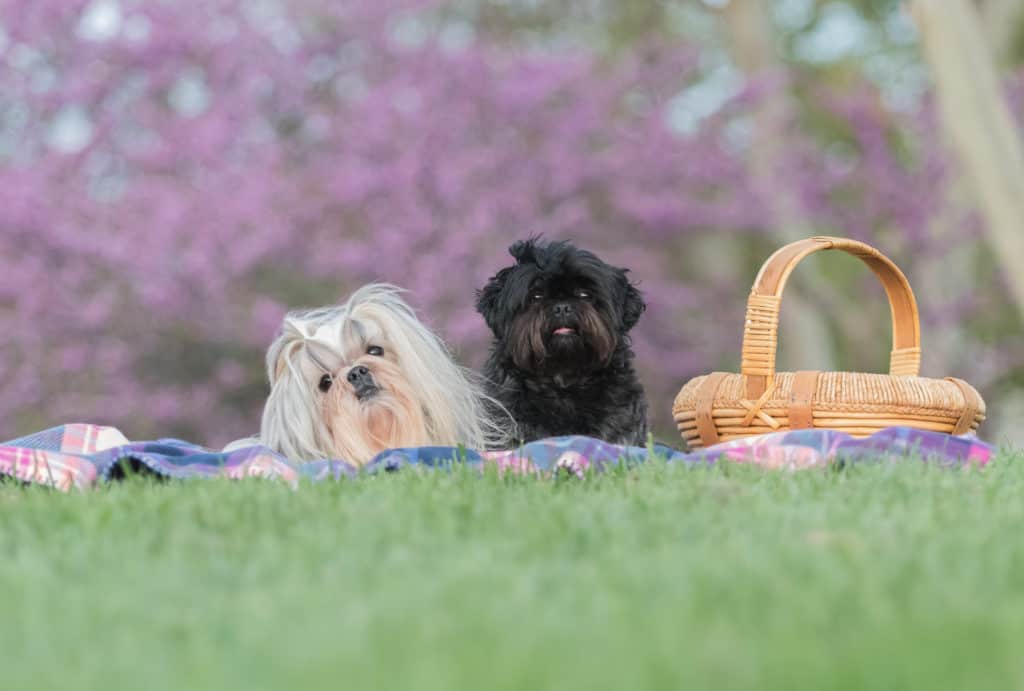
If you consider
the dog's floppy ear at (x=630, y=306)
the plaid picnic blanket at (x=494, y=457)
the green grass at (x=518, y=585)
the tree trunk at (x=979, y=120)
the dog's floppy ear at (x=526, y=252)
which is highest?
the tree trunk at (x=979, y=120)

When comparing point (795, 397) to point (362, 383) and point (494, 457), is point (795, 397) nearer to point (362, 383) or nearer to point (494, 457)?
point (494, 457)

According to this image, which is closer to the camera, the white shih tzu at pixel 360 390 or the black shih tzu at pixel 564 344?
the white shih tzu at pixel 360 390

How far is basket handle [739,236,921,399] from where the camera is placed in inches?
195

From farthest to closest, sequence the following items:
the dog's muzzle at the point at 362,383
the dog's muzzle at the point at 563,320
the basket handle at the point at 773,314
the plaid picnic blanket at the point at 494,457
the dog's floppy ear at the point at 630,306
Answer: the dog's floppy ear at the point at 630,306, the basket handle at the point at 773,314, the dog's muzzle at the point at 563,320, the dog's muzzle at the point at 362,383, the plaid picnic blanket at the point at 494,457

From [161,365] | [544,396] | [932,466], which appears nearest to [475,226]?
[161,365]

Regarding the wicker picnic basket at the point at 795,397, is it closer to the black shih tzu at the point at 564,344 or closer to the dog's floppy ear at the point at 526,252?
the black shih tzu at the point at 564,344

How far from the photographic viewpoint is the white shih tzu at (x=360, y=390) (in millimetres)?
4547

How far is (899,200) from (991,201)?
2.14m

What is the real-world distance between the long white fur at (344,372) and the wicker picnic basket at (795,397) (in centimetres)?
93

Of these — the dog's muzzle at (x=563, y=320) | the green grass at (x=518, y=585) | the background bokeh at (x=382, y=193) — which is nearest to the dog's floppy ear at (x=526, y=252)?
the dog's muzzle at (x=563, y=320)

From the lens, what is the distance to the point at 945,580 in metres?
2.48

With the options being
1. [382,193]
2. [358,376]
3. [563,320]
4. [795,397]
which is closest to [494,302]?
[563,320]

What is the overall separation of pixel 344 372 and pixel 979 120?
23.8 ft

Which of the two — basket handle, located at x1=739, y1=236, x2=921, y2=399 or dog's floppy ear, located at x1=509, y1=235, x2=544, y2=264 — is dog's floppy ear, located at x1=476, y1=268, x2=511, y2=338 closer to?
dog's floppy ear, located at x1=509, y1=235, x2=544, y2=264
